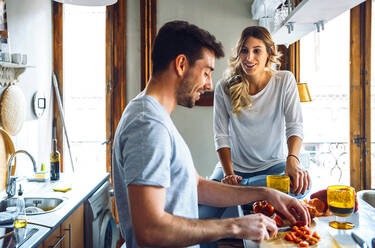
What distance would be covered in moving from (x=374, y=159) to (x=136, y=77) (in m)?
2.64

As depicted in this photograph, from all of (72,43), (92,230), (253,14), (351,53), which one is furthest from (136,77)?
(351,53)

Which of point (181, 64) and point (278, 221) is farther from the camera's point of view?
point (278, 221)

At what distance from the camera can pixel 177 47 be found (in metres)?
1.10

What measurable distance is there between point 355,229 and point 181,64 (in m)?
0.84

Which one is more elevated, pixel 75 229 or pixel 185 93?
pixel 185 93

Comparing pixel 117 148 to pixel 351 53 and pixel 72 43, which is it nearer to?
pixel 72 43

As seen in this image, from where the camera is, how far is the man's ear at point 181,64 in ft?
3.60

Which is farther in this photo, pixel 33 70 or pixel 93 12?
pixel 93 12

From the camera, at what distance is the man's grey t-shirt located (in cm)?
93

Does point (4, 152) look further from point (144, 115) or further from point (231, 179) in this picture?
point (144, 115)

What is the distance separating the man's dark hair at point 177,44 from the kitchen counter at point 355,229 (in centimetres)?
63

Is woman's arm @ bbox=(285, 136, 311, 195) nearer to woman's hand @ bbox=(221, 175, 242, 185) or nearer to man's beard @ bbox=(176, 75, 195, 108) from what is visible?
woman's hand @ bbox=(221, 175, 242, 185)

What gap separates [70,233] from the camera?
1.87 meters

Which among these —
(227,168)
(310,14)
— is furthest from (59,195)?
(310,14)
